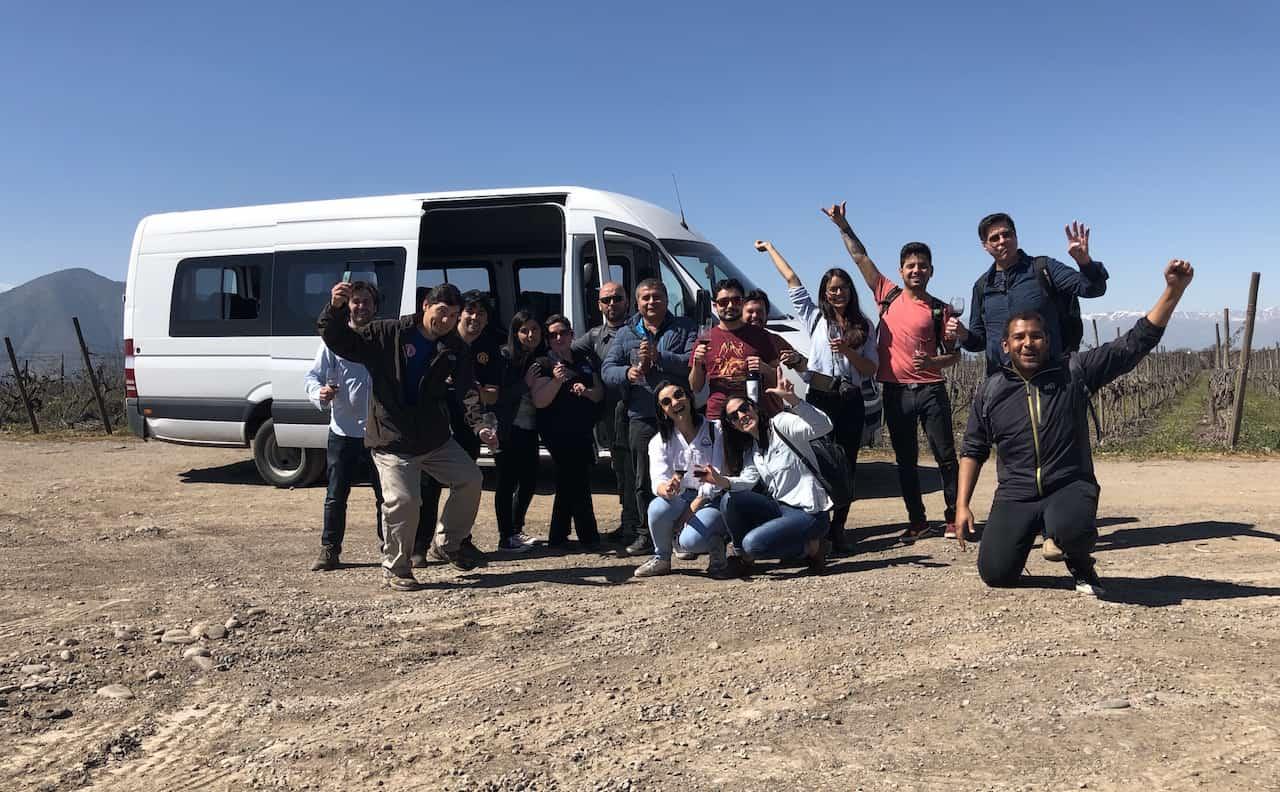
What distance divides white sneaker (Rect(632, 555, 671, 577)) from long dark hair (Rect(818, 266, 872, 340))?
5.95 ft

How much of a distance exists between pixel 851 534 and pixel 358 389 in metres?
3.47

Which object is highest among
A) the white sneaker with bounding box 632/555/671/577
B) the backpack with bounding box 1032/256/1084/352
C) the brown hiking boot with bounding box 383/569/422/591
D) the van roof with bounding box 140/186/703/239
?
the van roof with bounding box 140/186/703/239

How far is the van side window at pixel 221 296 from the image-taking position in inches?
342

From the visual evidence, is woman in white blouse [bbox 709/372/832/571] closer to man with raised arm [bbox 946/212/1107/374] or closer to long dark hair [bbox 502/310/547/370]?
man with raised arm [bbox 946/212/1107/374]

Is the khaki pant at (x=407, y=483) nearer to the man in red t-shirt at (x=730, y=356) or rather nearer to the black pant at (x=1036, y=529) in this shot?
the man in red t-shirt at (x=730, y=356)

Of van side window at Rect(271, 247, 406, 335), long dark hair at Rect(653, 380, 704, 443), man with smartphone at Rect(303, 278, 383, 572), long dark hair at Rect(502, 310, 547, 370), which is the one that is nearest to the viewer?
long dark hair at Rect(653, 380, 704, 443)

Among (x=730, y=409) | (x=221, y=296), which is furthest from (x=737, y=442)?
(x=221, y=296)

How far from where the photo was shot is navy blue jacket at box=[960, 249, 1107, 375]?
5.02 m

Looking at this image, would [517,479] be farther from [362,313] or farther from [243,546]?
[243,546]

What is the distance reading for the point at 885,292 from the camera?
5953mm

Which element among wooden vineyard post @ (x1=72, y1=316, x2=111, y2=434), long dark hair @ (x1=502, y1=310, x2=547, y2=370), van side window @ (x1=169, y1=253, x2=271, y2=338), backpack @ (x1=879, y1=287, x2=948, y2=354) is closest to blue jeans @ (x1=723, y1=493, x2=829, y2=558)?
backpack @ (x1=879, y1=287, x2=948, y2=354)

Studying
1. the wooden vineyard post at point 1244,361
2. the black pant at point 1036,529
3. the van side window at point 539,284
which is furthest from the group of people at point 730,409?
the wooden vineyard post at point 1244,361

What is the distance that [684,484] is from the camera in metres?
5.29

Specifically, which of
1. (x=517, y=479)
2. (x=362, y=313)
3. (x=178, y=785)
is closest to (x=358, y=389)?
(x=362, y=313)
